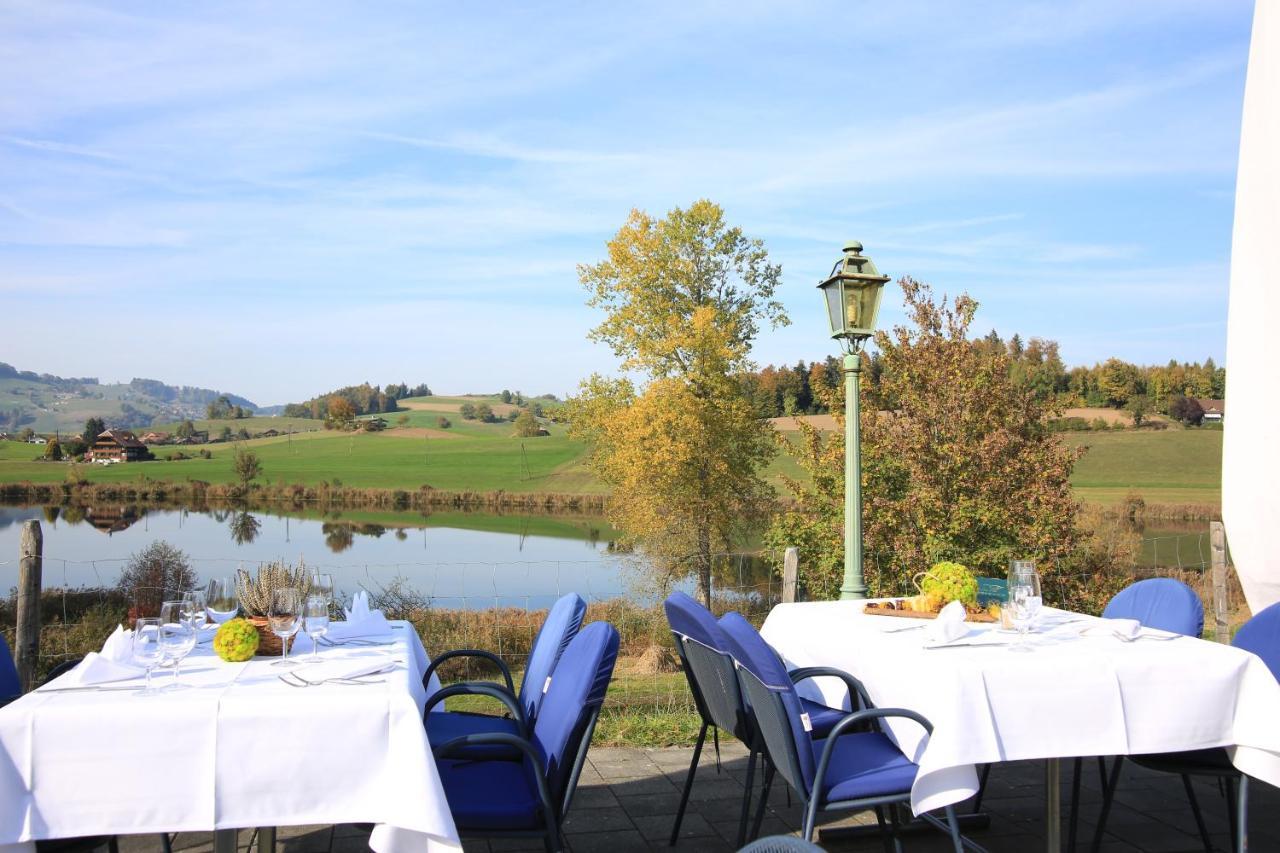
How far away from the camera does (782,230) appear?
26797mm

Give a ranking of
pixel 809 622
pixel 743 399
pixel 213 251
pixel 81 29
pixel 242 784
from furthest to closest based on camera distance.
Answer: pixel 213 251
pixel 743 399
pixel 81 29
pixel 809 622
pixel 242 784

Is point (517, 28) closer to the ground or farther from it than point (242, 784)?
farther from it

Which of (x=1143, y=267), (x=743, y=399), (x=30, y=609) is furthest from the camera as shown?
(x=1143, y=267)

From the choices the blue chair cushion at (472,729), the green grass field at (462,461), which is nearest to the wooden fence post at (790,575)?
the blue chair cushion at (472,729)

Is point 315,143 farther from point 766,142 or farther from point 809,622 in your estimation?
point 809,622

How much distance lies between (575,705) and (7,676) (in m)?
2.01

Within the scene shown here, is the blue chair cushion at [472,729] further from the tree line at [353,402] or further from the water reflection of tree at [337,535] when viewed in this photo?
the tree line at [353,402]

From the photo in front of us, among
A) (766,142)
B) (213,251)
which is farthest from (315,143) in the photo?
(213,251)

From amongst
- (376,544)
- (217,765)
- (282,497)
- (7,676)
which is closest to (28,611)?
(7,676)

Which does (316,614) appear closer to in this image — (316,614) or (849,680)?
(316,614)

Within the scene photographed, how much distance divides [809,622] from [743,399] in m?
20.3

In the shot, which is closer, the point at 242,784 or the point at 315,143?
the point at 242,784

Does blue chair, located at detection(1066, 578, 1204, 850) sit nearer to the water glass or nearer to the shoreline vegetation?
the water glass

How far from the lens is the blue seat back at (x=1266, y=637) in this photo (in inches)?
136
